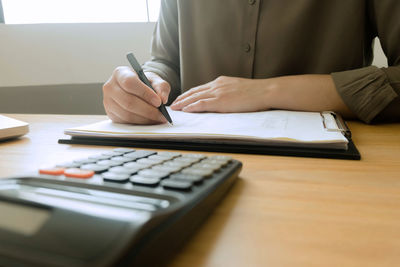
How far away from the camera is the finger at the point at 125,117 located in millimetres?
527

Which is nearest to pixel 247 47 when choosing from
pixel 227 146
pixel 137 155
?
pixel 227 146

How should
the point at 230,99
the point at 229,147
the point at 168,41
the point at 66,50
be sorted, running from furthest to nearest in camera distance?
1. the point at 66,50
2. the point at 168,41
3. the point at 230,99
4. the point at 229,147

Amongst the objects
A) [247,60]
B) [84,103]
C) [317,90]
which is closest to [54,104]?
[84,103]

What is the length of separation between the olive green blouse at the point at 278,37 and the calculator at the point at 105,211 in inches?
24.2

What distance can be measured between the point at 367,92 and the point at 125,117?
0.41 meters

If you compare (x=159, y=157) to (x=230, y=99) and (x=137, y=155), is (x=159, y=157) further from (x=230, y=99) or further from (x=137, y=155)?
(x=230, y=99)

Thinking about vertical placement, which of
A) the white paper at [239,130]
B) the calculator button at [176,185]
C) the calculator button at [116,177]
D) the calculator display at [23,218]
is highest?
the calculator display at [23,218]

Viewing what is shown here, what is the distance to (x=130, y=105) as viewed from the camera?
0.53 metres

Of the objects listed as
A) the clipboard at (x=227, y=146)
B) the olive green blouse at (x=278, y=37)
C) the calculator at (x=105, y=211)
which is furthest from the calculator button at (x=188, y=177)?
the olive green blouse at (x=278, y=37)

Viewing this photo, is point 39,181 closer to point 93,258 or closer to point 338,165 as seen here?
point 93,258

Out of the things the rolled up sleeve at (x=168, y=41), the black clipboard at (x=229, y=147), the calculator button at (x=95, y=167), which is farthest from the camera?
the rolled up sleeve at (x=168, y=41)

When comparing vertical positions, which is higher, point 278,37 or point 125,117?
point 278,37

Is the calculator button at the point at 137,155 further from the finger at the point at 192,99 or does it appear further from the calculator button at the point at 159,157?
the finger at the point at 192,99

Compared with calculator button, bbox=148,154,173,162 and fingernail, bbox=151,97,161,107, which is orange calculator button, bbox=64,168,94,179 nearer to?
calculator button, bbox=148,154,173,162
